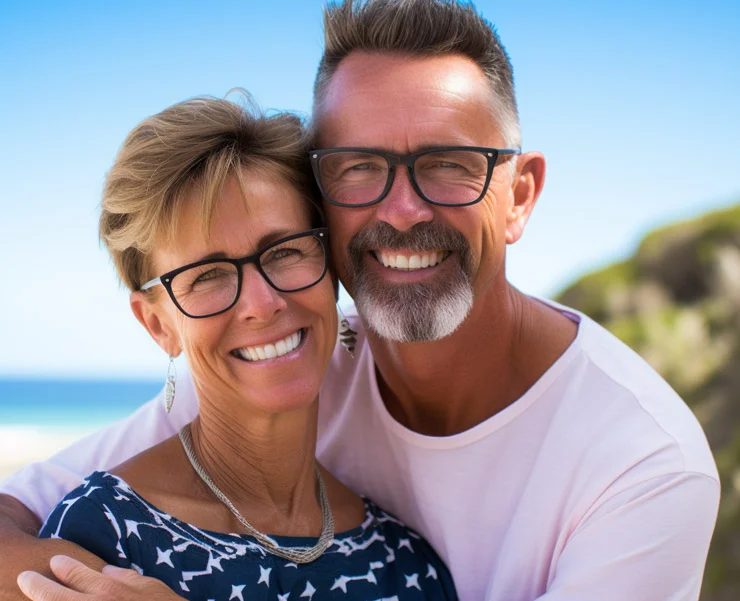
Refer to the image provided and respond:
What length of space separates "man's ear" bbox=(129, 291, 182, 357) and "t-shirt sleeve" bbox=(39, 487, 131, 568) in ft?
1.85

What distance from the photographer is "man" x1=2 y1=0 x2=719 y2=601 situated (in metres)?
2.53

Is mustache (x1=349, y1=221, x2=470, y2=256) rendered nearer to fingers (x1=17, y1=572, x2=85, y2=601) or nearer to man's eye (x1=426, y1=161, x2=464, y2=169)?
man's eye (x1=426, y1=161, x2=464, y2=169)

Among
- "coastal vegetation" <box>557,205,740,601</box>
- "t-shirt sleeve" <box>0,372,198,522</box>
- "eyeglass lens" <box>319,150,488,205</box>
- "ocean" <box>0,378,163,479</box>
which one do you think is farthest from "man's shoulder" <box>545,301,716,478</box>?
"ocean" <box>0,378,163,479</box>

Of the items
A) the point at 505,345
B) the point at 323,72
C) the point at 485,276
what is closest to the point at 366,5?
the point at 323,72

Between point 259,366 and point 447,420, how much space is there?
90cm

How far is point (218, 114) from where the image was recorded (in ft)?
8.11

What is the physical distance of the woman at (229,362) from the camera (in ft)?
7.40

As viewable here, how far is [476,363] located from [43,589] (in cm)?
164

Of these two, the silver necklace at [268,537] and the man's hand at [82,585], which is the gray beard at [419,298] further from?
the man's hand at [82,585]

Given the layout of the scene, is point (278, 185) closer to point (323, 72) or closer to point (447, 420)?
point (323, 72)

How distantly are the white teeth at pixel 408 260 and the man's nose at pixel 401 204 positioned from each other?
12 cm

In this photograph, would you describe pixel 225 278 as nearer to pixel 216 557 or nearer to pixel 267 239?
pixel 267 239

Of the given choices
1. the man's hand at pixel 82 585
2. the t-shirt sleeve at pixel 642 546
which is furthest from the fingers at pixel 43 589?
the t-shirt sleeve at pixel 642 546

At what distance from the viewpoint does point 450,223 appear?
2.82 m
